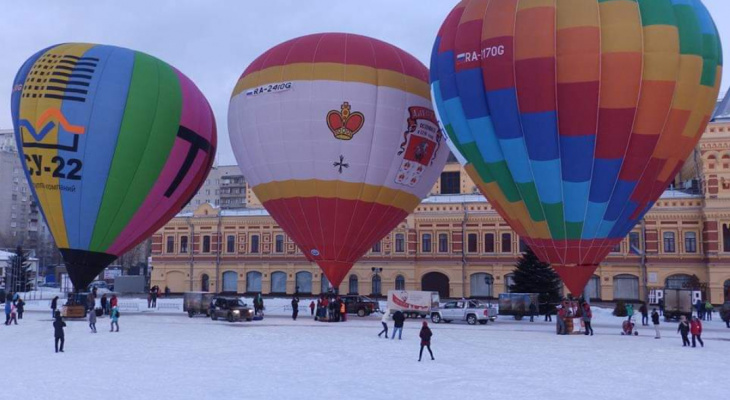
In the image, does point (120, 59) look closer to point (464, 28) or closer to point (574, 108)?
point (464, 28)

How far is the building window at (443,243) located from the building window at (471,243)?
1648 millimetres

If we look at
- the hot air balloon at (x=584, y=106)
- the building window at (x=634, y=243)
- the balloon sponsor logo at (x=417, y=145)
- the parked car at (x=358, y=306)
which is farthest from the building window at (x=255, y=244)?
the hot air balloon at (x=584, y=106)

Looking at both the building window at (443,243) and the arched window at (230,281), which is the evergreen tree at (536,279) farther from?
the arched window at (230,281)

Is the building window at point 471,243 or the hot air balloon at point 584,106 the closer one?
the hot air balloon at point 584,106

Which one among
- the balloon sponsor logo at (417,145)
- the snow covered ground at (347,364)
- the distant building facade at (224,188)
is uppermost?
the distant building facade at (224,188)

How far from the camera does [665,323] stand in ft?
110

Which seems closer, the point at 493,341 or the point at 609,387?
the point at 609,387

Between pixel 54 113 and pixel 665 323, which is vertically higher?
pixel 54 113

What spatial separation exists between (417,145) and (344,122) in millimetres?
3735

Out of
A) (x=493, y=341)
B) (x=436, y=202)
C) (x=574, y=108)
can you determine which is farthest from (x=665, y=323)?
(x=436, y=202)

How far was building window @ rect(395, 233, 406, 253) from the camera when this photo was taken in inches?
2202

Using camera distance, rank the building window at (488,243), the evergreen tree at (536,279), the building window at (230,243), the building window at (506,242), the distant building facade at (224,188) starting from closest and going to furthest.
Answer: the evergreen tree at (536,279) < the building window at (506,242) < the building window at (488,243) < the building window at (230,243) < the distant building facade at (224,188)

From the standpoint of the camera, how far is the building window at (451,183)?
5878 centimetres

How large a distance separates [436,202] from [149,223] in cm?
2824
